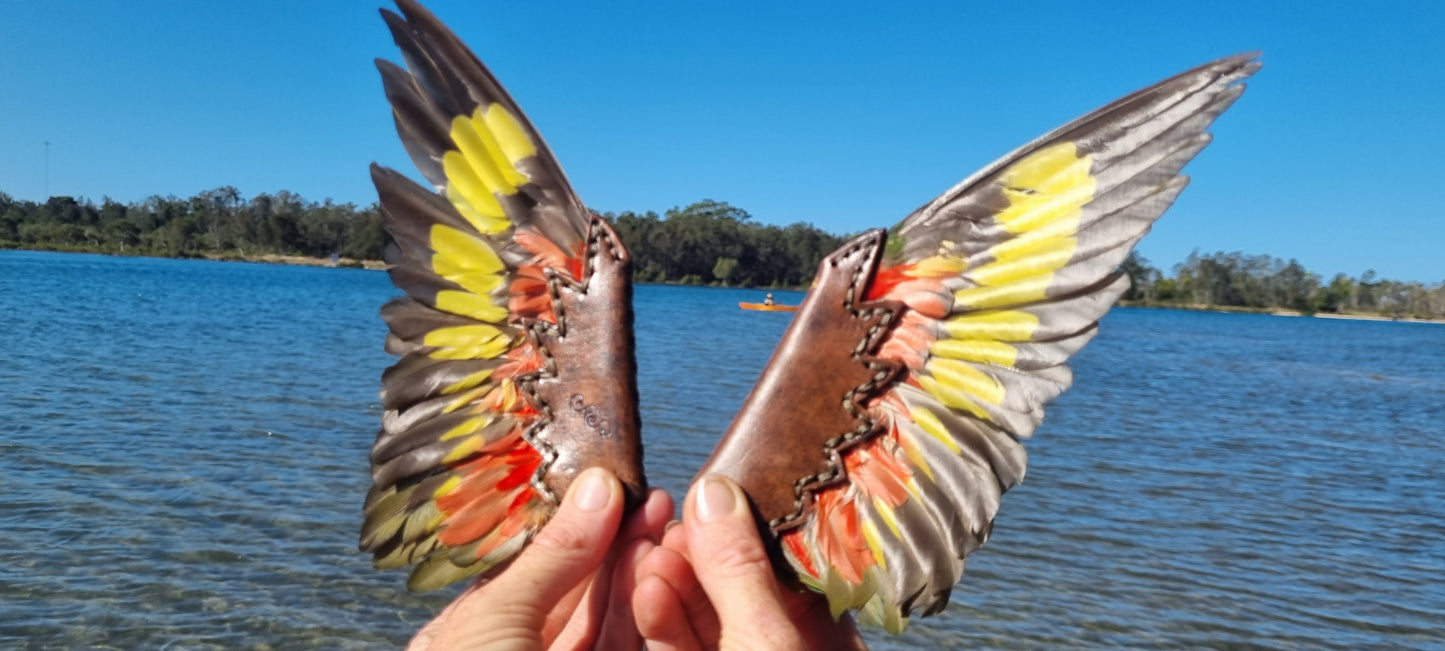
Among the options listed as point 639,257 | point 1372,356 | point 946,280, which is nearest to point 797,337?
point 946,280

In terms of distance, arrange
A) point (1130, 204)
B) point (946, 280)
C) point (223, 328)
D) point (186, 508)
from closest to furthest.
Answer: point (1130, 204) < point (946, 280) < point (186, 508) < point (223, 328)

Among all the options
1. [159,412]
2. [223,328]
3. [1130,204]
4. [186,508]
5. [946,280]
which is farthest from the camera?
[223,328]

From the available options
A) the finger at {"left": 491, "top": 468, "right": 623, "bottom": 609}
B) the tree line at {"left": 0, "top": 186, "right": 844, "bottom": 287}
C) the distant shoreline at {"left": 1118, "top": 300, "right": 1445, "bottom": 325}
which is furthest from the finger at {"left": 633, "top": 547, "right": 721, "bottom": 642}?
the distant shoreline at {"left": 1118, "top": 300, "right": 1445, "bottom": 325}

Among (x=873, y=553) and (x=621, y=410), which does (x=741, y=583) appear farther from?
(x=621, y=410)

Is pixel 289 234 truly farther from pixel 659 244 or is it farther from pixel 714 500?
pixel 714 500

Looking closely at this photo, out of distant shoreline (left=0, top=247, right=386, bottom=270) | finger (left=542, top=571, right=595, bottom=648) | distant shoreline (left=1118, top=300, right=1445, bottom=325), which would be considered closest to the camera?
finger (left=542, top=571, right=595, bottom=648)

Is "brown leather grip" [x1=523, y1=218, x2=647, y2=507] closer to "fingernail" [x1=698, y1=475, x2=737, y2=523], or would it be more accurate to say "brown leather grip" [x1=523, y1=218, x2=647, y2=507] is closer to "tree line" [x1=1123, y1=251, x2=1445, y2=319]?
"fingernail" [x1=698, y1=475, x2=737, y2=523]
